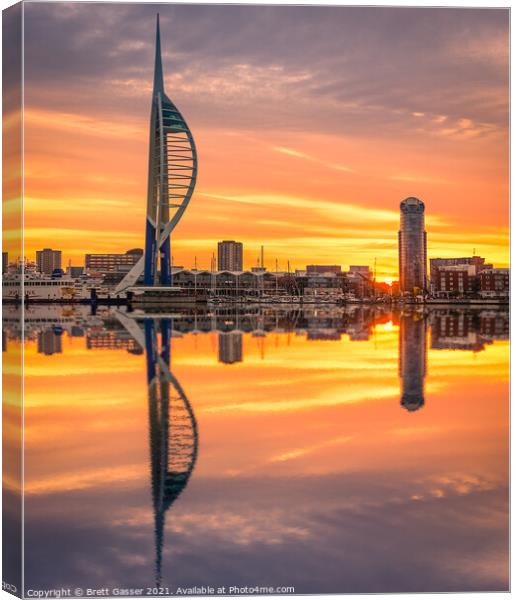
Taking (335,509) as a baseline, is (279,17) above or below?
above

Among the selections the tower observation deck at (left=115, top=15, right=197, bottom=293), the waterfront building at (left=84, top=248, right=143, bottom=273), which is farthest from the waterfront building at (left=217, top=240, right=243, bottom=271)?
the waterfront building at (left=84, top=248, right=143, bottom=273)

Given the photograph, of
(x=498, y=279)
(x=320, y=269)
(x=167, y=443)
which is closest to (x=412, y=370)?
(x=498, y=279)

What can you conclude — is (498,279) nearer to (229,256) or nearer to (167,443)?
(167,443)

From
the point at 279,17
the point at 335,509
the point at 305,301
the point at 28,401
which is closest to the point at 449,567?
the point at 335,509

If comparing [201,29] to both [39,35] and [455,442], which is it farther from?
[455,442]

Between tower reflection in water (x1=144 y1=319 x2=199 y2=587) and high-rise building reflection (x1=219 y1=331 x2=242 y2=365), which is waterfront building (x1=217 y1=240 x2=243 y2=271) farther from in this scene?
tower reflection in water (x1=144 y1=319 x2=199 y2=587)

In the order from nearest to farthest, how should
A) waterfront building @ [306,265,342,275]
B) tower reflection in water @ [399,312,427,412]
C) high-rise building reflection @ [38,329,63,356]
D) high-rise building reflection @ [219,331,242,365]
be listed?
1. tower reflection in water @ [399,312,427,412]
2. high-rise building reflection @ [219,331,242,365]
3. high-rise building reflection @ [38,329,63,356]
4. waterfront building @ [306,265,342,275]
